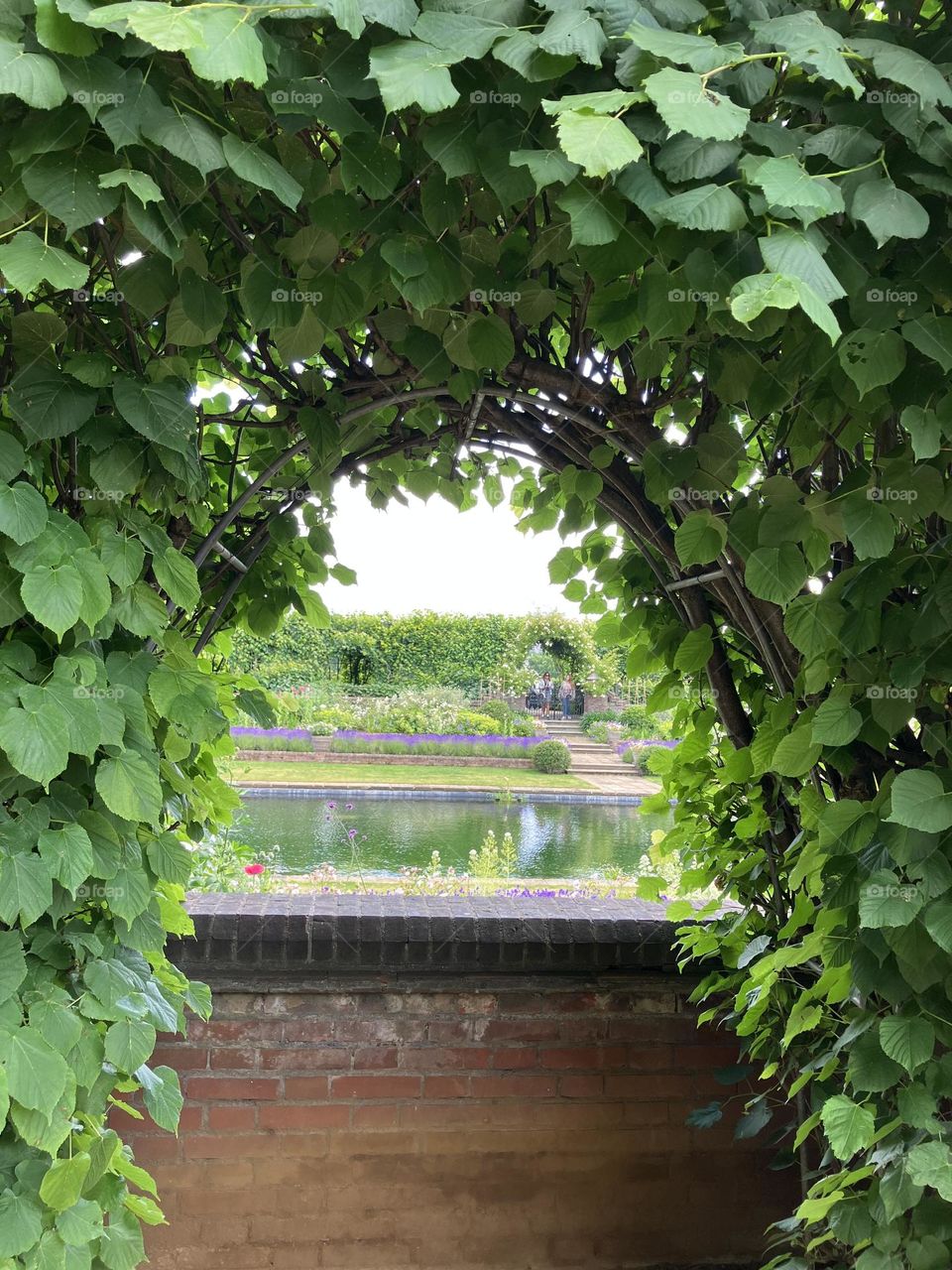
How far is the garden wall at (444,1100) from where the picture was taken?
7.53 feet

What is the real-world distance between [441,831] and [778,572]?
7759mm

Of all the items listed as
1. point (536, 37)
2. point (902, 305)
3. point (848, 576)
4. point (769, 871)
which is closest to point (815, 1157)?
point (769, 871)

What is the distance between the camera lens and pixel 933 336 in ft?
3.67

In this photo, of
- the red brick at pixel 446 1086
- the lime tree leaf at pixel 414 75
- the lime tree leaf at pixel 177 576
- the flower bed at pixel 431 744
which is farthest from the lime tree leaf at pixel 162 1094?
the flower bed at pixel 431 744

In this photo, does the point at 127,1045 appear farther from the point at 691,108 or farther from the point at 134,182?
the point at 691,108

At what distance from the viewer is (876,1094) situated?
1462 millimetres

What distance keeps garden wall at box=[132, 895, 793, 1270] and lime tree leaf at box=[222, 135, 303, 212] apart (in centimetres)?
170

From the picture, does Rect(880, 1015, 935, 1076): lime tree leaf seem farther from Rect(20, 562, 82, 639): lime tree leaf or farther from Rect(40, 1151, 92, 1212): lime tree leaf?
Rect(20, 562, 82, 639): lime tree leaf

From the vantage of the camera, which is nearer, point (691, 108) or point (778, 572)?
point (691, 108)

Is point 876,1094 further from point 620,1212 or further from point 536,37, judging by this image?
point 536,37

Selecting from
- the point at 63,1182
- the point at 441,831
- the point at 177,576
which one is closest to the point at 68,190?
the point at 177,576

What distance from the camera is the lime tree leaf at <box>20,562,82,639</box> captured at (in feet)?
3.59

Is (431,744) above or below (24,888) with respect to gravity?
below

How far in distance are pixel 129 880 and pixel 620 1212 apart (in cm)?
174
